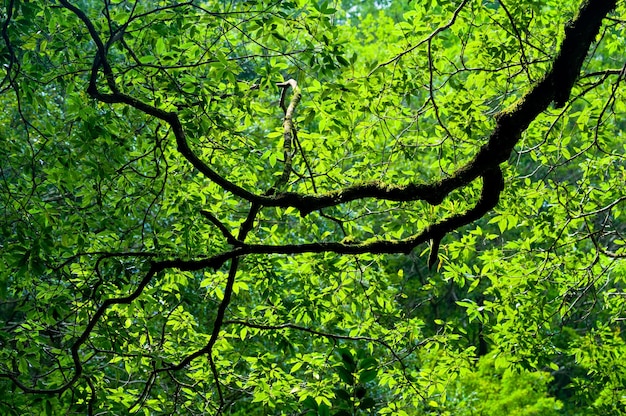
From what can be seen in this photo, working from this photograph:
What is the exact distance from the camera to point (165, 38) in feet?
15.2

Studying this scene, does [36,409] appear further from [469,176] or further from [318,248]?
[469,176]

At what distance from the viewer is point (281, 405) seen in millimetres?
5793

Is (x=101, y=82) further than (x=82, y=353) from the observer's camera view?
No

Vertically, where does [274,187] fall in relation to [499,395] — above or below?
below

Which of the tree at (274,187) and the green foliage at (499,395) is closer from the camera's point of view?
the tree at (274,187)

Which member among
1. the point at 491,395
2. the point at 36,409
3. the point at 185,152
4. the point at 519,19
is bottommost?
the point at 36,409

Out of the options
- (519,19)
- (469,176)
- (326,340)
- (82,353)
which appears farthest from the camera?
(82,353)

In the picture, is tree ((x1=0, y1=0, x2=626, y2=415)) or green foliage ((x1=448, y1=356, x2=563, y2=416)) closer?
tree ((x1=0, y1=0, x2=626, y2=415))

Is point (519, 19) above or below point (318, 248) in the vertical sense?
above

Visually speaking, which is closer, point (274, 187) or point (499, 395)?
point (274, 187)

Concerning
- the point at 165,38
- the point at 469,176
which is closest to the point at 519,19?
the point at 469,176

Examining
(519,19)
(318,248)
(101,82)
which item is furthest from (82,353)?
(519,19)

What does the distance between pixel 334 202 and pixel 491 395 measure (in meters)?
6.63

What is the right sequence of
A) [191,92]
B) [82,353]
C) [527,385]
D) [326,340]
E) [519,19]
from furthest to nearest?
[527,385] → [82,353] → [326,340] → [519,19] → [191,92]
